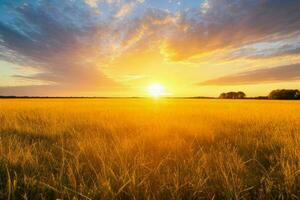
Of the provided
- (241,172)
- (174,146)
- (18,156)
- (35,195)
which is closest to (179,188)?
(241,172)

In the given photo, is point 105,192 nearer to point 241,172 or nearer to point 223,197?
point 223,197

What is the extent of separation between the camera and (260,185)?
87.0 inches

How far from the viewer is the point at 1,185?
2117 mm

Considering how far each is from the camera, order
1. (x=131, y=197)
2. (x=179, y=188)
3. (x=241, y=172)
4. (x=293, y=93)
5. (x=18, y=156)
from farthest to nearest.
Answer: (x=293, y=93) → (x=18, y=156) → (x=241, y=172) → (x=179, y=188) → (x=131, y=197)

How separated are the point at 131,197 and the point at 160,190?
31 cm

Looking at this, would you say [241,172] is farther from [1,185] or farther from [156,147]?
[1,185]

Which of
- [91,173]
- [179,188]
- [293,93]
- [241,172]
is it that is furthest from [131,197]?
[293,93]

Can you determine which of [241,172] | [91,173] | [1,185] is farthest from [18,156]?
[241,172]

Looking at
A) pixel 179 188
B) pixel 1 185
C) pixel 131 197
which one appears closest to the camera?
pixel 131 197

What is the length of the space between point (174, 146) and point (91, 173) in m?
1.62

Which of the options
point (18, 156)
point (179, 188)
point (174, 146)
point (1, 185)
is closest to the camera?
point (179, 188)

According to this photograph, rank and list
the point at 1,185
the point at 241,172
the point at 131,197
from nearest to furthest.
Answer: the point at 131,197, the point at 1,185, the point at 241,172

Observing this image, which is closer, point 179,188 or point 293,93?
point 179,188

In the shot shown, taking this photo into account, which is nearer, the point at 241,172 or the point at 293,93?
the point at 241,172
